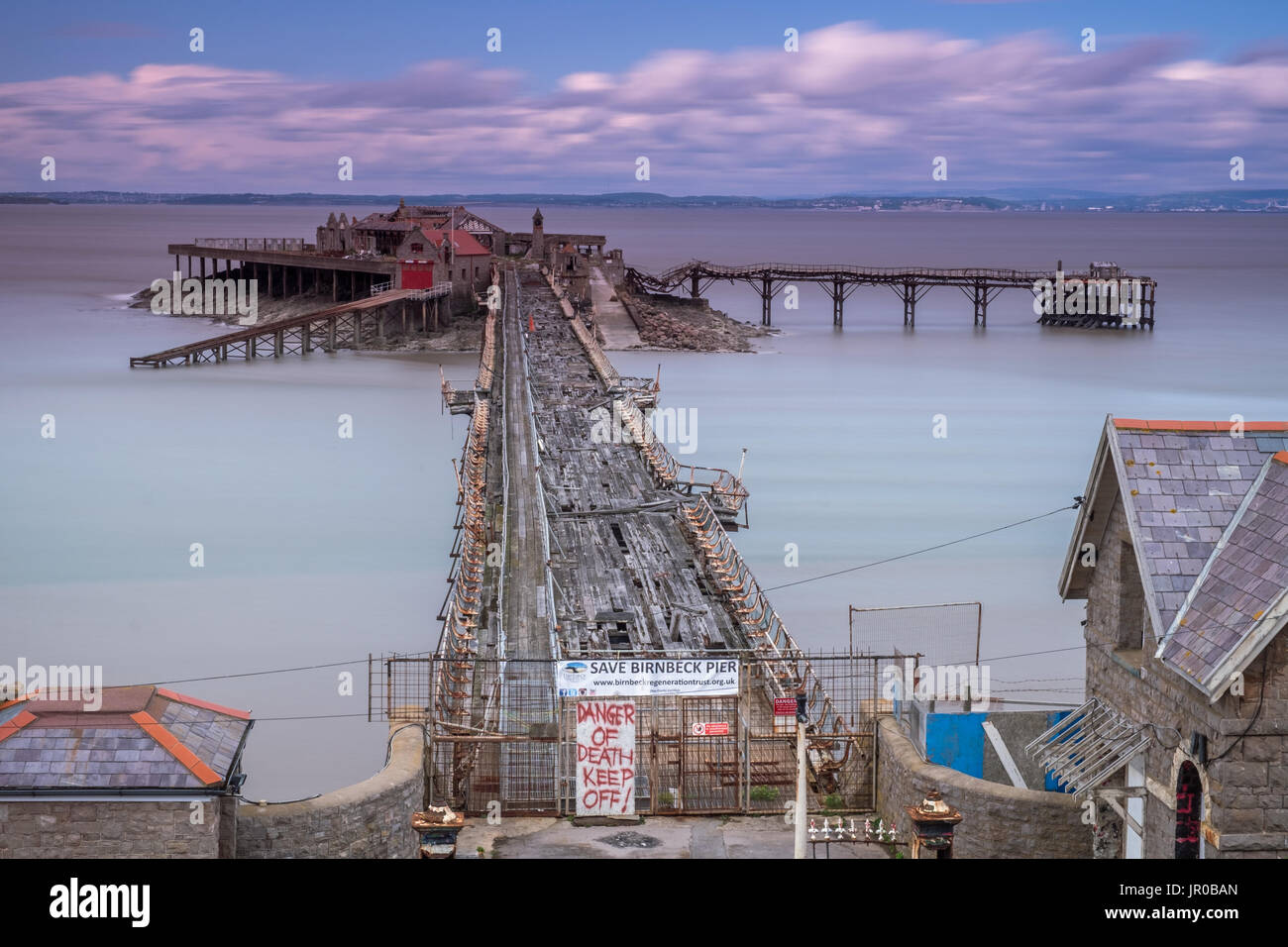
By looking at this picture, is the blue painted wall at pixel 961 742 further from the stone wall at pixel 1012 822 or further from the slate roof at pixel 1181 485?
the slate roof at pixel 1181 485

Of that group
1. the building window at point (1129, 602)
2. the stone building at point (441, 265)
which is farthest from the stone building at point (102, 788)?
the stone building at point (441, 265)

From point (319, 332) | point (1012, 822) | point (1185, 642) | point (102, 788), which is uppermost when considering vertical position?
point (319, 332)

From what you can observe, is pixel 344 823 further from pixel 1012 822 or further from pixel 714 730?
pixel 1012 822

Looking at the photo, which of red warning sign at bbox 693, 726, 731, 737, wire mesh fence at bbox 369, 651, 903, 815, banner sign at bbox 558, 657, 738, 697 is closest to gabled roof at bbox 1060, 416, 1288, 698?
wire mesh fence at bbox 369, 651, 903, 815

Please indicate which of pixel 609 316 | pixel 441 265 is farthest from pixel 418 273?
pixel 609 316

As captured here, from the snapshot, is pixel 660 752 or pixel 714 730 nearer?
pixel 714 730

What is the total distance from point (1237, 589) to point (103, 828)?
8.87 m

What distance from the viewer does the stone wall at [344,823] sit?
13.3 meters

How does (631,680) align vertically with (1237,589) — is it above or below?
below

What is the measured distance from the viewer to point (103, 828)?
40.3ft

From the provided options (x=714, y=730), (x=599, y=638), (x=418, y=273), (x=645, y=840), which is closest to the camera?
(x=645, y=840)

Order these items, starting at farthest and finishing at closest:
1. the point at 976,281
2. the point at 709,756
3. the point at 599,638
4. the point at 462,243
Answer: the point at 976,281
the point at 462,243
the point at 599,638
the point at 709,756

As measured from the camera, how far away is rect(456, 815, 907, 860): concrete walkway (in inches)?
591

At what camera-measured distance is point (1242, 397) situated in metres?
61.7
